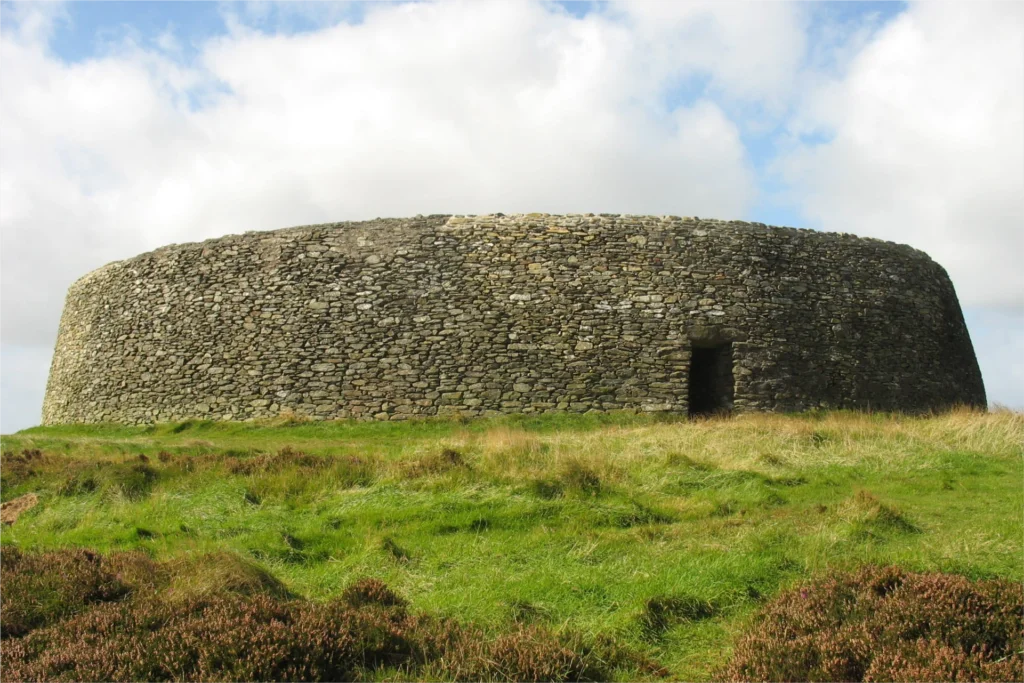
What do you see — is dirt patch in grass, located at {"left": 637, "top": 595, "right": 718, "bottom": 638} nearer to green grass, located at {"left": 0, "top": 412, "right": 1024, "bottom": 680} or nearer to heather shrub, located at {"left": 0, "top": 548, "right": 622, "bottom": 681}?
green grass, located at {"left": 0, "top": 412, "right": 1024, "bottom": 680}

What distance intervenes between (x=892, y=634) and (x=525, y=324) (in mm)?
14848

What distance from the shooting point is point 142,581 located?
22.4 feet

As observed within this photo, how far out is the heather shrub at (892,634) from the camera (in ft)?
16.3

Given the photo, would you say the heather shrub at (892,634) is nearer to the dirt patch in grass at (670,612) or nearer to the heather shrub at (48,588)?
the dirt patch in grass at (670,612)

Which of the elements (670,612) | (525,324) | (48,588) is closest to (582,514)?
(670,612)

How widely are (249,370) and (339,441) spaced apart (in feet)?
14.9

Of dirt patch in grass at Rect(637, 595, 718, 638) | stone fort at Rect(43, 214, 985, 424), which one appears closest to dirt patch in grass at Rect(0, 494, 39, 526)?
stone fort at Rect(43, 214, 985, 424)

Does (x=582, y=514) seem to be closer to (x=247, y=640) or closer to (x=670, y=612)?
(x=670, y=612)

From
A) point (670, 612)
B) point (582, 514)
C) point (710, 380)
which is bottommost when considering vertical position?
point (670, 612)

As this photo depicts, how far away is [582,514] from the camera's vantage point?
941 cm

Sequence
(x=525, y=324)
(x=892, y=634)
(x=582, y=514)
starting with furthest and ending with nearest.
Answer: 1. (x=525, y=324)
2. (x=582, y=514)
3. (x=892, y=634)

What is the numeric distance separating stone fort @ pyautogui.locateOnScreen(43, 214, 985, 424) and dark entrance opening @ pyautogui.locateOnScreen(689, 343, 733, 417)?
41mm

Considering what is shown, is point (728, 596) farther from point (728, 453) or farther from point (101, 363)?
point (101, 363)

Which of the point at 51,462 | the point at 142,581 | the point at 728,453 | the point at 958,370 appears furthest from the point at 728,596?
the point at 958,370
